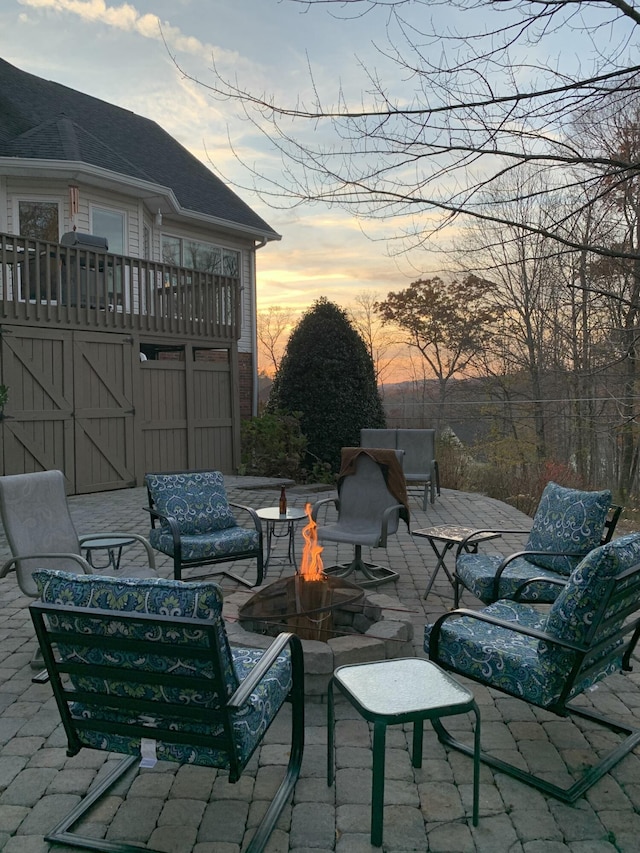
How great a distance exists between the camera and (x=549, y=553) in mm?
4316

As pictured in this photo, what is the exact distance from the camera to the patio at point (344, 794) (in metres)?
2.52

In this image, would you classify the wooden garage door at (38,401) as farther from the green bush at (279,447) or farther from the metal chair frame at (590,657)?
the metal chair frame at (590,657)

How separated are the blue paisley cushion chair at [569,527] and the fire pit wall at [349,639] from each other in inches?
44.0

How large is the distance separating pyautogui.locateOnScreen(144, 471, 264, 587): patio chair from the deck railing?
559 cm

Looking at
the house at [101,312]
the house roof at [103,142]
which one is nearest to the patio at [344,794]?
the house at [101,312]

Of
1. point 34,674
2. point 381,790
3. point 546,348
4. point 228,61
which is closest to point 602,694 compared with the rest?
point 381,790

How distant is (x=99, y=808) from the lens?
8.90ft

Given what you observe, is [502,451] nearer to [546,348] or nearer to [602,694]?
[546,348]

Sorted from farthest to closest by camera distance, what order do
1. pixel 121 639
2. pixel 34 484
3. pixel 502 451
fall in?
pixel 502 451 → pixel 34 484 → pixel 121 639

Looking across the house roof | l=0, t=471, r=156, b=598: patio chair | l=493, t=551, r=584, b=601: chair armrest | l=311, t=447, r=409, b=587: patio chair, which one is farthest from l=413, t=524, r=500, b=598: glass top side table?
the house roof

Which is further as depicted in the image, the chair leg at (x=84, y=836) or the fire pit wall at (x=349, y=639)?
the fire pit wall at (x=349, y=639)

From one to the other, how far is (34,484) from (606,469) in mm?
13416

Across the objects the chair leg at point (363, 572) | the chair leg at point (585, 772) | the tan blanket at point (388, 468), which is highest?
the tan blanket at point (388, 468)

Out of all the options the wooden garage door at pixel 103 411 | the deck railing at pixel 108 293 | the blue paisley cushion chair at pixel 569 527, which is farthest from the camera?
the wooden garage door at pixel 103 411
